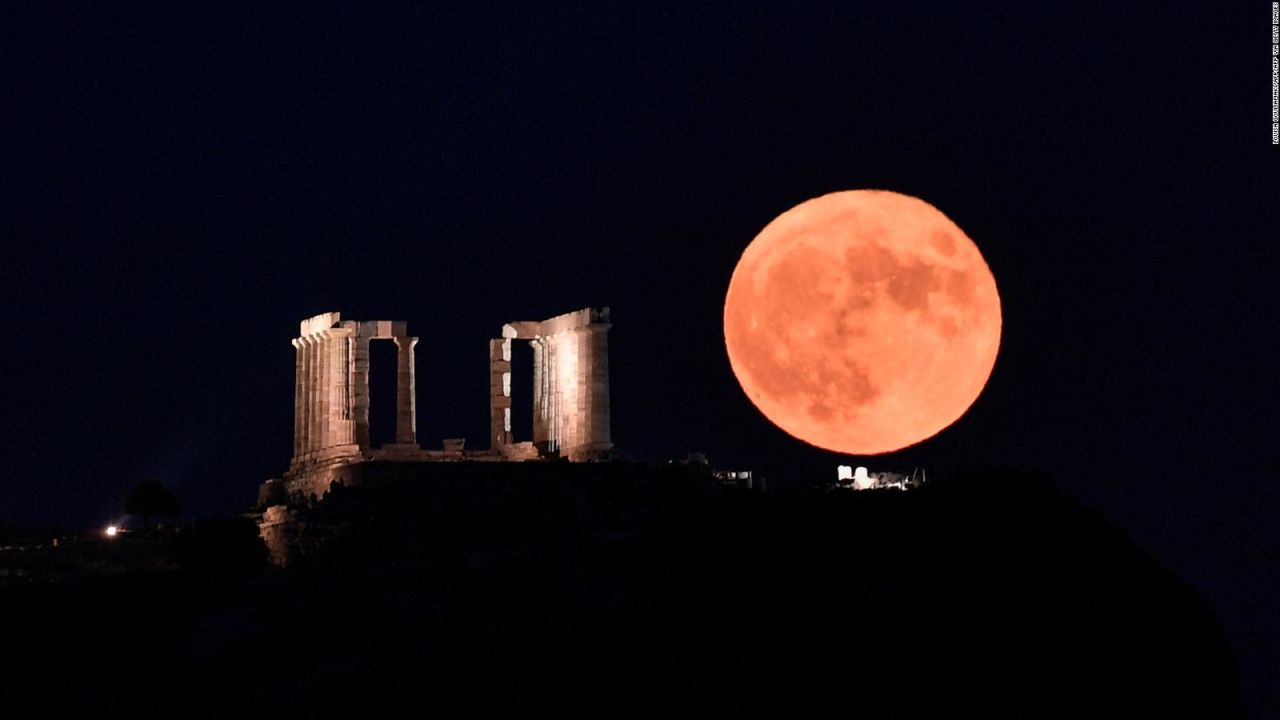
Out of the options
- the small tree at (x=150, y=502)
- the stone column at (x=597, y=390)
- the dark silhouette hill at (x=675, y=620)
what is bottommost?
the dark silhouette hill at (x=675, y=620)

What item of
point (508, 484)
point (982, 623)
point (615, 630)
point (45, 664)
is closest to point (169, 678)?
point (45, 664)

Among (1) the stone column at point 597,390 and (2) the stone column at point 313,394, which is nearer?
(1) the stone column at point 597,390

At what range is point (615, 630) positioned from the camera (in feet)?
217

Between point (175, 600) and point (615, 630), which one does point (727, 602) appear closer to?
point (615, 630)

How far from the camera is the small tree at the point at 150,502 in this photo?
9831 centimetres

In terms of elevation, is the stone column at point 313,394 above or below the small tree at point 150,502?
above

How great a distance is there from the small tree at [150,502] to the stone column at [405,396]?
39.4ft

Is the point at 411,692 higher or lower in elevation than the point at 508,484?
lower

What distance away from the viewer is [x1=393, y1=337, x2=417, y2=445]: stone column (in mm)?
94750

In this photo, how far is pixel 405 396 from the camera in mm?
95188

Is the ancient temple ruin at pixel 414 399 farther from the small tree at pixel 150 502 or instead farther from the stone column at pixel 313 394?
the small tree at pixel 150 502

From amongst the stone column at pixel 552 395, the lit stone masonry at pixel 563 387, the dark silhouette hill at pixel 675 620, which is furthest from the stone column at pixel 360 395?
the dark silhouette hill at pixel 675 620

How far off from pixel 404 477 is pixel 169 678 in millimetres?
19832

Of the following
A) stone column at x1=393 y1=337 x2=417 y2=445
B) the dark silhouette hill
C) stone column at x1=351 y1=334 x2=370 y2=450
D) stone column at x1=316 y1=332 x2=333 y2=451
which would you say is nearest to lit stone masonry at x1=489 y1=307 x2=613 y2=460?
stone column at x1=393 y1=337 x2=417 y2=445
